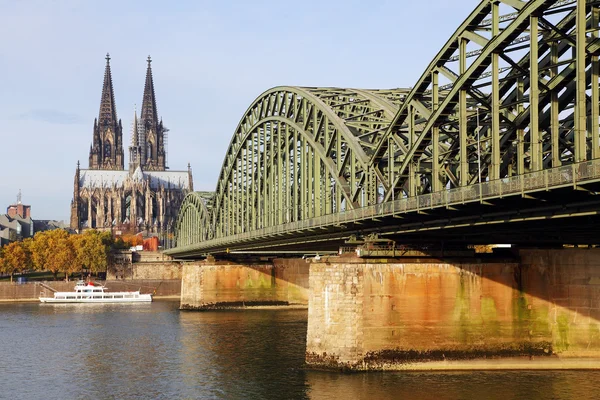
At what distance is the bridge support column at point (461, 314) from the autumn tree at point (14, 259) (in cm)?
13773

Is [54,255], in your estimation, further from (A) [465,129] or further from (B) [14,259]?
(A) [465,129]

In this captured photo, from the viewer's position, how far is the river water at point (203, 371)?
51.5 metres

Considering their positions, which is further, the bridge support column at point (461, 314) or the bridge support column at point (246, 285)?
the bridge support column at point (246, 285)

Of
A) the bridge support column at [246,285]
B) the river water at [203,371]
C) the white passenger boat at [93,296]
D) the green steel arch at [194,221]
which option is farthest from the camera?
the green steel arch at [194,221]

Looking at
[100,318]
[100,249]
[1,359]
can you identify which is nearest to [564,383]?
[1,359]

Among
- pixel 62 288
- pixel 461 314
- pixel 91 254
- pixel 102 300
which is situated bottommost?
pixel 102 300

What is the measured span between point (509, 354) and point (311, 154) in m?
32.6

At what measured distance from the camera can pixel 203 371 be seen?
6297 centimetres

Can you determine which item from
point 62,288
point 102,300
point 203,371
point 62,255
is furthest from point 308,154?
point 62,255

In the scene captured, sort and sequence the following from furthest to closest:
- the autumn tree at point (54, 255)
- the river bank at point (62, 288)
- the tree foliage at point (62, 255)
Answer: the tree foliage at point (62, 255) < the autumn tree at point (54, 255) < the river bank at point (62, 288)

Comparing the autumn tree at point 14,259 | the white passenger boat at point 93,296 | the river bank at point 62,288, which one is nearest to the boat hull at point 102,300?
the white passenger boat at point 93,296

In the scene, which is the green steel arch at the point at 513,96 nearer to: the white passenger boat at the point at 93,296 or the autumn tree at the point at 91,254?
the white passenger boat at the point at 93,296

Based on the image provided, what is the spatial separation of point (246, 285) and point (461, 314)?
70779mm

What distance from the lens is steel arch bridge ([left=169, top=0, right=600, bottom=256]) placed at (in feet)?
138
